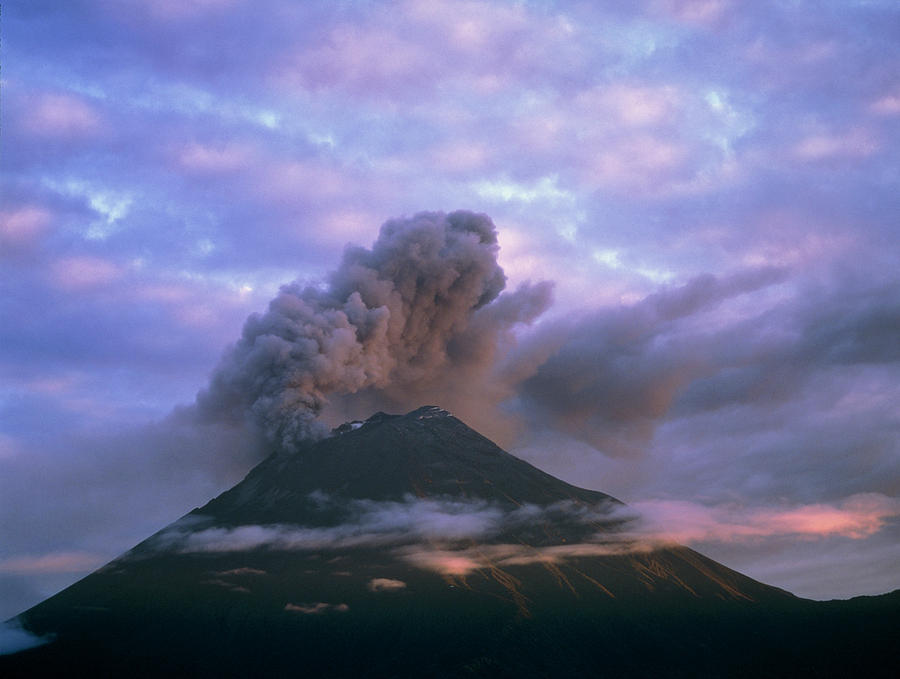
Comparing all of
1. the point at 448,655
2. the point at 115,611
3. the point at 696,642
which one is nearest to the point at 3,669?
the point at 115,611

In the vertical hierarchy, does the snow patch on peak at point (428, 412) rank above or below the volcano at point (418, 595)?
above

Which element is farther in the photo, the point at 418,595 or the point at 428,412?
the point at 428,412

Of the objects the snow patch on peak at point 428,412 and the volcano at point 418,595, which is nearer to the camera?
the volcano at point 418,595

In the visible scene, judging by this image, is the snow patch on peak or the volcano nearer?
the volcano

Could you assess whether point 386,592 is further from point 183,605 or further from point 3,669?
point 3,669

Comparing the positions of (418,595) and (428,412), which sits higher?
(428,412)

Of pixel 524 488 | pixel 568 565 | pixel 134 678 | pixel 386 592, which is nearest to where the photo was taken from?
pixel 134 678

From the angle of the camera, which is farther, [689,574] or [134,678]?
[689,574]

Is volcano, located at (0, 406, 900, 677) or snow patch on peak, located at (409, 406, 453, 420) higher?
snow patch on peak, located at (409, 406, 453, 420)
